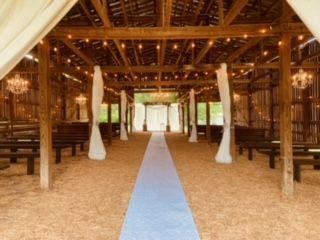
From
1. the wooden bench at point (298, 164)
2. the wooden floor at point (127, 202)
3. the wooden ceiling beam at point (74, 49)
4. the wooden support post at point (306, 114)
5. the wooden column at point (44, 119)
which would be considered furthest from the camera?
the wooden support post at point (306, 114)

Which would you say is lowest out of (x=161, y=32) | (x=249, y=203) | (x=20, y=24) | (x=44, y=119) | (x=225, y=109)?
(x=249, y=203)

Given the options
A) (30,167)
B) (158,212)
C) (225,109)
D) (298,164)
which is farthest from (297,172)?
(30,167)

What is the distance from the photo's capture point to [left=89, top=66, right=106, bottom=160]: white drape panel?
793 cm

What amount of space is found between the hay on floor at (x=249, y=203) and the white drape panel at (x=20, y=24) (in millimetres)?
2252

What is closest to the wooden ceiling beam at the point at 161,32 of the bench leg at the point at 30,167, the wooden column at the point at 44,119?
the wooden column at the point at 44,119

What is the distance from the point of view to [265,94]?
15.2 m

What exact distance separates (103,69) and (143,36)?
4507 mm

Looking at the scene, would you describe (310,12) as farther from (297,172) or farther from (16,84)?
(16,84)

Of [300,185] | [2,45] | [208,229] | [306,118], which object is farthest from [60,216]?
[306,118]

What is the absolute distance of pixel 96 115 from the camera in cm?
821

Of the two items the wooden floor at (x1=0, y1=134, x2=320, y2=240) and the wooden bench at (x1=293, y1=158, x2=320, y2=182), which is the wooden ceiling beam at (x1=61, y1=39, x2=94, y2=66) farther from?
the wooden bench at (x1=293, y1=158, x2=320, y2=182)

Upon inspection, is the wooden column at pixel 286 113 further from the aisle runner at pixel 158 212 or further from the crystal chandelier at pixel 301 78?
the crystal chandelier at pixel 301 78

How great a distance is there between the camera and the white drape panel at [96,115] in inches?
312

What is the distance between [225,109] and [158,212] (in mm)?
4199
